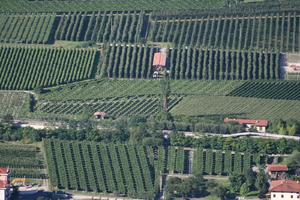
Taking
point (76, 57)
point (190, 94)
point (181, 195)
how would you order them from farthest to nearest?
point (76, 57), point (190, 94), point (181, 195)

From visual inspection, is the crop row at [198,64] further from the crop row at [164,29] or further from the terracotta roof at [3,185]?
the terracotta roof at [3,185]

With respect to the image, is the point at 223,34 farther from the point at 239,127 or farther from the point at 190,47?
the point at 239,127

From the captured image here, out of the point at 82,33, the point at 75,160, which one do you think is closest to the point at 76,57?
the point at 82,33

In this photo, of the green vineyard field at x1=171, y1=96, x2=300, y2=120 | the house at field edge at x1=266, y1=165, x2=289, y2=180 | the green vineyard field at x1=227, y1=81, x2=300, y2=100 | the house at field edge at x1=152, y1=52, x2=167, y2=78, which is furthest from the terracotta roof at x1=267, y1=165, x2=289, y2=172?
the house at field edge at x1=152, y1=52, x2=167, y2=78

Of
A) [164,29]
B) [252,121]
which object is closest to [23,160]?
[252,121]

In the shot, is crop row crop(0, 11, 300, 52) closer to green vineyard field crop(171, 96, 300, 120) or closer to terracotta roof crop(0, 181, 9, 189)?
green vineyard field crop(171, 96, 300, 120)

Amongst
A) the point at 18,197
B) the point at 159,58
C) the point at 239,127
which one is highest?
the point at 159,58

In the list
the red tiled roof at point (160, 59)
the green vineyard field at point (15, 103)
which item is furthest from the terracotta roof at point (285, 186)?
the green vineyard field at point (15, 103)

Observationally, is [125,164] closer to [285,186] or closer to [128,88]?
[285,186]
